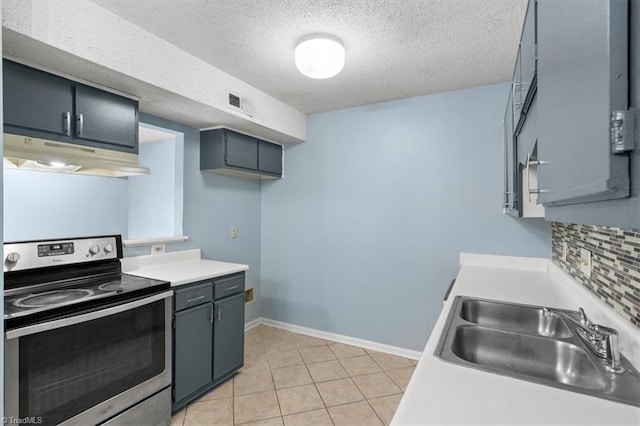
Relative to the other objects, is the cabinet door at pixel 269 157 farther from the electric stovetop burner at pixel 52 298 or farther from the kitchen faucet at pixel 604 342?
the kitchen faucet at pixel 604 342

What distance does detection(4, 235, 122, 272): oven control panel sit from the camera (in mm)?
1675

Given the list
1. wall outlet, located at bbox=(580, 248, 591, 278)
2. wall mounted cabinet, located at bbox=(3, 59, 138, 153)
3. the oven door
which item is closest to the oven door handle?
the oven door

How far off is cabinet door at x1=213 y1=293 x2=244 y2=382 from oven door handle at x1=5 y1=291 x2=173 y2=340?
576 millimetres

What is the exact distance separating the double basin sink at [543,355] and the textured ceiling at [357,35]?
1.56m

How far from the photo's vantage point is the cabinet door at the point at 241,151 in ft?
9.50

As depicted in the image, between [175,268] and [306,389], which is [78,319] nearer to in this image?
[175,268]

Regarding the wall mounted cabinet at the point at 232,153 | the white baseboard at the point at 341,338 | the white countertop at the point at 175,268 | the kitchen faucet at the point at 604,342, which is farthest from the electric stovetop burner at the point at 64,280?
the kitchen faucet at the point at 604,342

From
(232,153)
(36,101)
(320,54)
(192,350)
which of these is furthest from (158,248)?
(320,54)

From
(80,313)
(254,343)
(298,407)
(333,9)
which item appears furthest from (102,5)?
(254,343)

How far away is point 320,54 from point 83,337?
6.43ft

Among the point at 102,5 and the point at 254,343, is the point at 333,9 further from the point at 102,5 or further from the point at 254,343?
the point at 254,343

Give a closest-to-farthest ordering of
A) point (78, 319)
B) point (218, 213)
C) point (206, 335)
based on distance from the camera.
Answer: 1. point (78, 319)
2. point (206, 335)
3. point (218, 213)

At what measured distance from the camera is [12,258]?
167 centimetres

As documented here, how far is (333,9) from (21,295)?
2.21 meters
